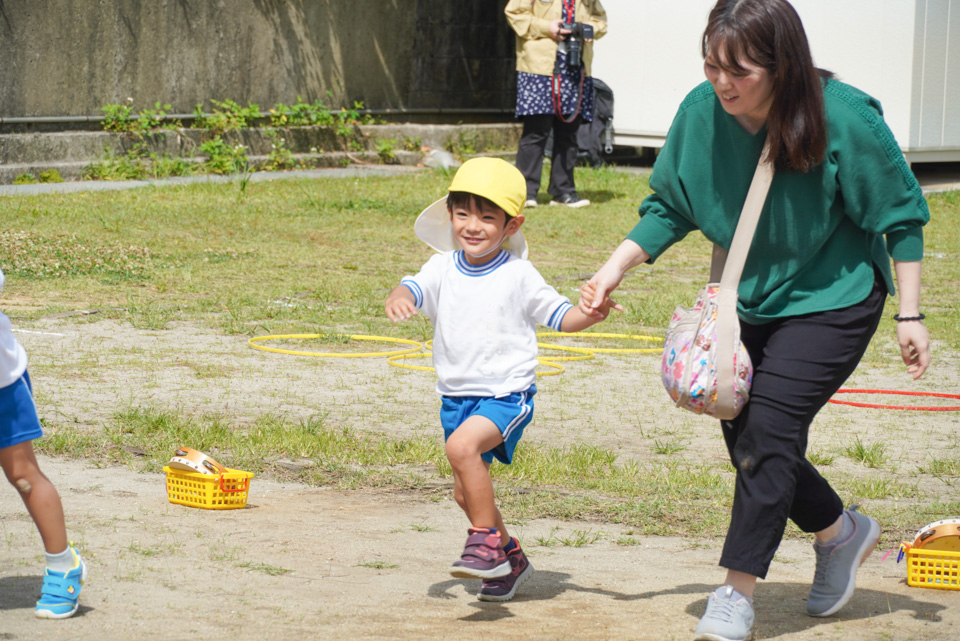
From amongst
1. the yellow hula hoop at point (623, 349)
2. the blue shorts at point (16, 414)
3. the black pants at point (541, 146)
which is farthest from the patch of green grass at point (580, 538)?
the black pants at point (541, 146)

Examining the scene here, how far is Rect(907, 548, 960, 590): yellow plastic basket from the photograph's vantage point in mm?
3594

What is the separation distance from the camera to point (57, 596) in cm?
312

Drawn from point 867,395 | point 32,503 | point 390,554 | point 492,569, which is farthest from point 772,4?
point 867,395

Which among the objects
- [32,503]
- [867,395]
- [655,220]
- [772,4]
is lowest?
[867,395]

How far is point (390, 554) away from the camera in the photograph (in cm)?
380

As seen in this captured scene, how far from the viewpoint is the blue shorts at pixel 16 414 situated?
3.09 metres

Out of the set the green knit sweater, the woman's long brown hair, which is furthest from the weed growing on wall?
the woman's long brown hair

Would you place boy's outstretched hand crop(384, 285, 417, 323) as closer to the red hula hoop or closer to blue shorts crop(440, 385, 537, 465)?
blue shorts crop(440, 385, 537, 465)

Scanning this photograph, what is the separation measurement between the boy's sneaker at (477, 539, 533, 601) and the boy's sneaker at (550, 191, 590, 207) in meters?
9.55

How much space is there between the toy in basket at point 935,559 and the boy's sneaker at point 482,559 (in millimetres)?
1209

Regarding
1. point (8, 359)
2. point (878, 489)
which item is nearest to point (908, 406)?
point (878, 489)

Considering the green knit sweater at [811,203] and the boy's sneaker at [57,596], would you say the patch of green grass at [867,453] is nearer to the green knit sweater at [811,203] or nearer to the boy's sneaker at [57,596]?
the green knit sweater at [811,203]

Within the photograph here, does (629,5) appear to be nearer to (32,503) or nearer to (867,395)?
(867,395)

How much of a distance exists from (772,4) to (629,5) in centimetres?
1349
